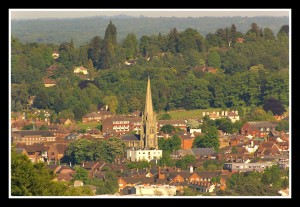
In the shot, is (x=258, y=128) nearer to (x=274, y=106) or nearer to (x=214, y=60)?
(x=274, y=106)

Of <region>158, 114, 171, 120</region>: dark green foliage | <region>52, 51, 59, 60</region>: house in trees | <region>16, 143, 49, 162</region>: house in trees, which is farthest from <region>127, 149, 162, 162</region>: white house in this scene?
<region>52, 51, 59, 60</region>: house in trees

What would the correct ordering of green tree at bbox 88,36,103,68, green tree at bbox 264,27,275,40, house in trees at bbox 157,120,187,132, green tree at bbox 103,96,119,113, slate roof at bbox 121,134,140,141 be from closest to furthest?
slate roof at bbox 121,134,140,141
house in trees at bbox 157,120,187,132
green tree at bbox 103,96,119,113
green tree at bbox 88,36,103,68
green tree at bbox 264,27,275,40

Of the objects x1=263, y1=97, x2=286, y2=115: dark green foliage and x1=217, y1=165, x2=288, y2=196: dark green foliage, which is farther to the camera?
x1=263, y1=97, x2=286, y2=115: dark green foliage

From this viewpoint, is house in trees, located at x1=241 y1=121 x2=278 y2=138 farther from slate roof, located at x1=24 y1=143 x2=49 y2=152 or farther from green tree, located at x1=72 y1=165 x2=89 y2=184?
green tree, located at x1=72 y1=165 x2=89 y2=184

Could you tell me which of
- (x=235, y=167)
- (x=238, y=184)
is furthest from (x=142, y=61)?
(x=238, y=184)

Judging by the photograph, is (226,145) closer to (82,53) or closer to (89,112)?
(89,112)

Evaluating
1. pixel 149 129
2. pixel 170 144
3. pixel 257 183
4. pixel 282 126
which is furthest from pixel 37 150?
pixel 257 183

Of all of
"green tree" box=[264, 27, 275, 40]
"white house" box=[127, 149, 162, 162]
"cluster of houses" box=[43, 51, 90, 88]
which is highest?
"green tree" box=[264, 27, 275, 40]
